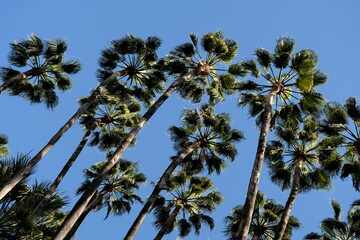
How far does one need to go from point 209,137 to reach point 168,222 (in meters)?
4.85

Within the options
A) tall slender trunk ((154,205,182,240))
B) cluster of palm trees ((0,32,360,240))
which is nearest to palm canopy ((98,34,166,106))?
cluster of palm trees ((0,32,360,240))

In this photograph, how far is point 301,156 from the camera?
16.2 m

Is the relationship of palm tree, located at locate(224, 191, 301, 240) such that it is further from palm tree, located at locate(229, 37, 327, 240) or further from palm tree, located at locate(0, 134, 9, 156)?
palm tree, located at locate(0, 134, 9, 156)

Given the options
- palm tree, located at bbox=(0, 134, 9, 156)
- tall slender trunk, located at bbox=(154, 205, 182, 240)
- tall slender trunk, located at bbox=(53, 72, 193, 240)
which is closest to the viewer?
tall slender trunk, located at bbox=(53, 72, 193, 240)

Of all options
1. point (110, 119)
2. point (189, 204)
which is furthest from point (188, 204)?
point (110, 119)

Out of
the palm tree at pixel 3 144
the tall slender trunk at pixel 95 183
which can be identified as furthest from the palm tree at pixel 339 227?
the palm tree at pixel 3 144

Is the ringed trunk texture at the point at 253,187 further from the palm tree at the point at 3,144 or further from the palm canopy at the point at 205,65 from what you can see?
the palm tree at the point at 3,144

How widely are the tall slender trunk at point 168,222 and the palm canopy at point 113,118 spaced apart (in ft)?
16.8

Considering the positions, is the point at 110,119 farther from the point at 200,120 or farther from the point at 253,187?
the point at 253,187

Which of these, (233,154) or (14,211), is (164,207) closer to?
(233,154)

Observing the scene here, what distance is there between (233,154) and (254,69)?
4.42 m

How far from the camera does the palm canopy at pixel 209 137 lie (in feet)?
60.0

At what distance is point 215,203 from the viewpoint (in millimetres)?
18906

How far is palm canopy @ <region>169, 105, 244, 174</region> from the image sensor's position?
18.3 meters
